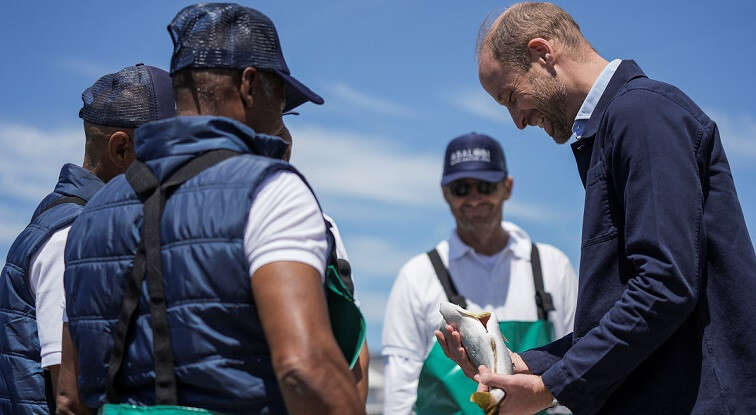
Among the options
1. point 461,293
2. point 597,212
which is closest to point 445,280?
point 461,293

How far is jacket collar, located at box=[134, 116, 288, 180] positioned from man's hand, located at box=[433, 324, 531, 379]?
95 cm

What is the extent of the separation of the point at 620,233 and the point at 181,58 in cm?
127

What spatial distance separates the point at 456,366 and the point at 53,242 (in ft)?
8.01

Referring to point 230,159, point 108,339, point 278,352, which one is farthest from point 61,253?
point 278,352

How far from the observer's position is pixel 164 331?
212cm

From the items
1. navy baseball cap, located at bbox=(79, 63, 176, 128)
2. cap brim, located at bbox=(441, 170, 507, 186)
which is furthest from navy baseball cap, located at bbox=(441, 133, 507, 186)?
navy baseball cap, located at bbox=(79, 63, 176, 128)

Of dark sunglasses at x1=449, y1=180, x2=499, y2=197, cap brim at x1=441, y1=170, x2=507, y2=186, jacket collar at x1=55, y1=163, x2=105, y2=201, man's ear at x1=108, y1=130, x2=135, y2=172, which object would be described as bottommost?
jacket collar at x1=55, y1=163, x2=105, y2=201

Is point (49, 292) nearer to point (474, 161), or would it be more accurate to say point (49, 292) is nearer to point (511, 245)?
point (511, 245)

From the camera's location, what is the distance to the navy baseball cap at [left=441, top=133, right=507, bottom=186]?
594 cm

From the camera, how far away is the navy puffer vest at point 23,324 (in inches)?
128

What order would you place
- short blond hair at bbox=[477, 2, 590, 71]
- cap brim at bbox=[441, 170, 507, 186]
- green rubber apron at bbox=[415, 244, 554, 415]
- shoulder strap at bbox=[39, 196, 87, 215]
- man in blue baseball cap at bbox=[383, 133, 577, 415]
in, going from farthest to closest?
cap brim at bbox=[441, 170, 507, 186] < man in blue baseball cap at bbox=[383, 133, 577, 415] < green rubber apron at bbox=[415, 244, 554, 415] < shoulder strap at bbox=[39, 196, 87, 215] < short blond hair at bbox=[477, 2, 590, 71]

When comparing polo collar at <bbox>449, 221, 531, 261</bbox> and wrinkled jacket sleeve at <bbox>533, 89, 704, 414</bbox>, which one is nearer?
wrinkled jacket sleeve at <bbox>533, 89, 704, 414</bbox>

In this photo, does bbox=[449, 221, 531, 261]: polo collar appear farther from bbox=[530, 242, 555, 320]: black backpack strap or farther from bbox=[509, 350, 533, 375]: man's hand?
bbox=[509, 350, 533, 375]: man's hand

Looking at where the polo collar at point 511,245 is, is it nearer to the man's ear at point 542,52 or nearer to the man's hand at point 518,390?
the man's ear at point 542,52
